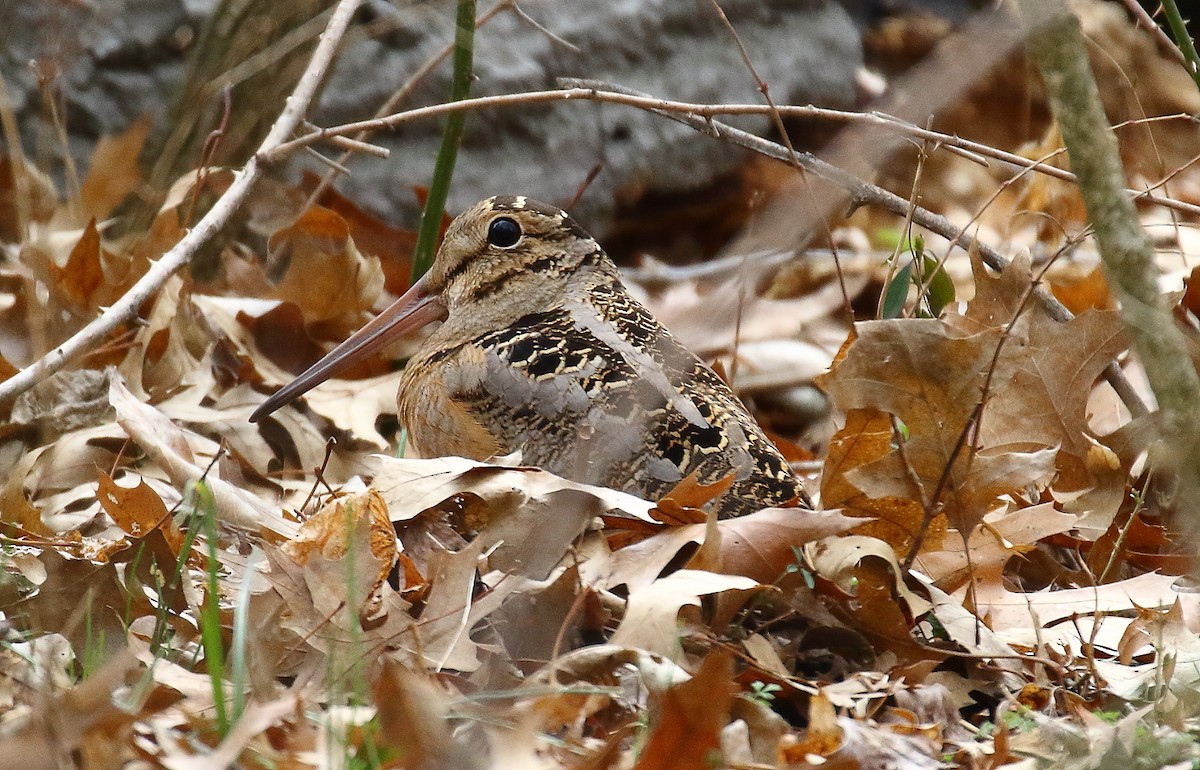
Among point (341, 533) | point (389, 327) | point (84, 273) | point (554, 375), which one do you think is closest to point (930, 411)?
point (554, 375)

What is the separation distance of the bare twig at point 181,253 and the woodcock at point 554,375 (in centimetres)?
47

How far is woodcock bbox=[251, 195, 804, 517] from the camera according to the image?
291cm

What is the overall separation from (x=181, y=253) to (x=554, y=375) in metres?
0.98

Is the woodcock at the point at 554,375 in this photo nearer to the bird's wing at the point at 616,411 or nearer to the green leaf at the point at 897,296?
the bird's wing at the point at 616,411

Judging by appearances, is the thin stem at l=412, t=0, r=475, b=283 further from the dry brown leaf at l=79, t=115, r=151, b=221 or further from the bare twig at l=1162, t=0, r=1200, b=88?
the bare twig at l=1162, t=0, r=1200, b=88

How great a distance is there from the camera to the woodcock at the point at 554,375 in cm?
291

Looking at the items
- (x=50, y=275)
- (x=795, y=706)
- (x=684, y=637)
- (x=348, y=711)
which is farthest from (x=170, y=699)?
(x=50, y=275)

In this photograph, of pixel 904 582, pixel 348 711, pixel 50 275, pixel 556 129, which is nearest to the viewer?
pixel 348 711

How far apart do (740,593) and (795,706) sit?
0.22 meters

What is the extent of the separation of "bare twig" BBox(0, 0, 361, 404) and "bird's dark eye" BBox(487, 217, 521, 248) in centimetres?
59

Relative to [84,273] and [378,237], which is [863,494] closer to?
[84,273]

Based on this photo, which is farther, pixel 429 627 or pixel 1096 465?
pixel 1096 465

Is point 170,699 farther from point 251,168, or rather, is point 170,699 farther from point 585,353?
point 251,168

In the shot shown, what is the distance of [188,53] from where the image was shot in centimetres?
527
